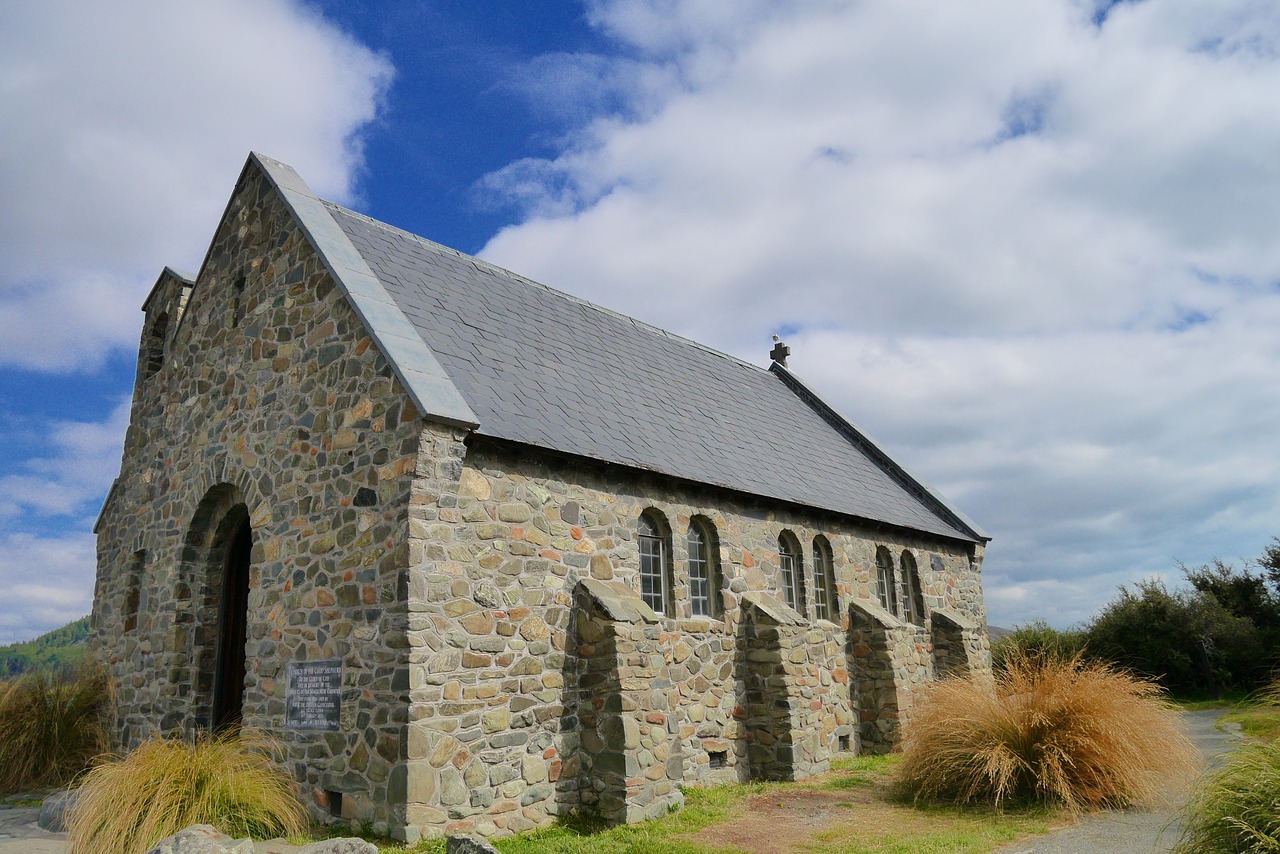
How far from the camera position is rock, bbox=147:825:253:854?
21.5ft

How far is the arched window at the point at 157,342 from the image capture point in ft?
50.0

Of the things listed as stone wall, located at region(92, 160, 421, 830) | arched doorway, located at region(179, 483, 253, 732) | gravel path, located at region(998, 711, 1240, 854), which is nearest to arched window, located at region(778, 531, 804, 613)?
gravel path, located at region(998, 711, 1240, 854)

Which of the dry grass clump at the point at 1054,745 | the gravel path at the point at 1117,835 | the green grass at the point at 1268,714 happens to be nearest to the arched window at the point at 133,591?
the dry grass clump at the point at 1054,745

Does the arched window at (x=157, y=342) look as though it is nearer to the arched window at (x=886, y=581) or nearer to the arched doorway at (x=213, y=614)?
the arched doorway at (x=213, y=614)

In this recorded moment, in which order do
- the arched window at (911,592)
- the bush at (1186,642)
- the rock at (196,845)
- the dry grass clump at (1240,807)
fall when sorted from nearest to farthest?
the dry grass clump at (1240,807), the rock at (196,845), the arched window at (911,592), the bush at (1186,642)

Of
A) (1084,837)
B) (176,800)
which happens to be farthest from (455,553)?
(1084,837)

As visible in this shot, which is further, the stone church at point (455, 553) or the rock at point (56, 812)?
the rock at point (56, 812)

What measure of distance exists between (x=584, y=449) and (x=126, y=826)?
Answer: 6.25m

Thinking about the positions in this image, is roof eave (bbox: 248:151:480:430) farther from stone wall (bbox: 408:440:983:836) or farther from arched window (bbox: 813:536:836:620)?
arched window (bbox: 813:536:836:620)

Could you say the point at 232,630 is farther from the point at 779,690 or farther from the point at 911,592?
the point at 911,592

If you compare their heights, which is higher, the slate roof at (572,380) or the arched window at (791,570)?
the slate roof at (572,380)

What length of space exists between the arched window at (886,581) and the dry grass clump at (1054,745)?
258 inches

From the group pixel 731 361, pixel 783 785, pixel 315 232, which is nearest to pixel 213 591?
pixel 315 232

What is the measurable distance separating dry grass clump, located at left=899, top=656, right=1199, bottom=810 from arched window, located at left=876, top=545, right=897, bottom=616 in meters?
6.54
